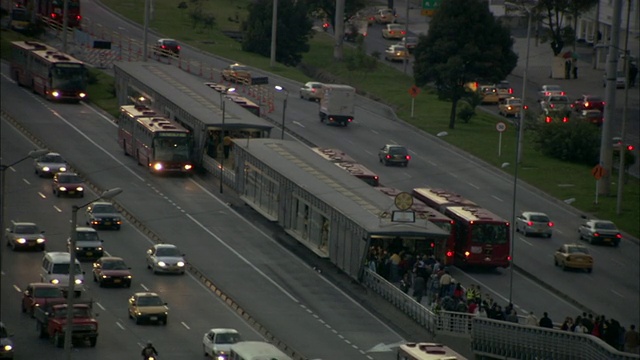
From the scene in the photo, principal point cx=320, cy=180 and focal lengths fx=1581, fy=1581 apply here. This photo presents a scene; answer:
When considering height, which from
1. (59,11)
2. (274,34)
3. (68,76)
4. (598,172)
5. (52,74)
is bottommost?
(598,172)

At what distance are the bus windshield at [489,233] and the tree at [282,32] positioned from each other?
65253mm

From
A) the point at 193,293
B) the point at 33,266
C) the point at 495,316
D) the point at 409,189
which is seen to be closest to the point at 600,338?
the point at 495,316

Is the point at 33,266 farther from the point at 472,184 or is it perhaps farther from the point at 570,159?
the point at 570,159

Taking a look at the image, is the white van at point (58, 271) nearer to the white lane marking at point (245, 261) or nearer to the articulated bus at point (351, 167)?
the white lane marking at point (245, 261)

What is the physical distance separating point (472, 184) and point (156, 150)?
60.0 ft

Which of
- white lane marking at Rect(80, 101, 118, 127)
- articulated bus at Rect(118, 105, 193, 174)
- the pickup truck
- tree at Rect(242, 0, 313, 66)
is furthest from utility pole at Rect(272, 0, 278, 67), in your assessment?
the pickup truck

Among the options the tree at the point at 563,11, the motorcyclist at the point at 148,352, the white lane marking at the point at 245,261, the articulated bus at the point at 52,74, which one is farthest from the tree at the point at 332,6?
the motorcyclist at the point at 148,352

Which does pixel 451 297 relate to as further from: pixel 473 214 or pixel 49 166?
pixel 49 166

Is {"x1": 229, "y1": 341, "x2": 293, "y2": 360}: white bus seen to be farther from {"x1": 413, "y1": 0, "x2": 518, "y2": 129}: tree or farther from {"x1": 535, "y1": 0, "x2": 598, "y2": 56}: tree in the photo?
{"x1": 535, "y1": 0, "x2": 598, "y2": 56}: tree

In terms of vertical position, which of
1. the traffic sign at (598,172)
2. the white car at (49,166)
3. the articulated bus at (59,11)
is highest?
the articulated bus at (59,11)

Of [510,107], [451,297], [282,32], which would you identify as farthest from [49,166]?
[282,32]

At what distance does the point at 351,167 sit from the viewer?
3182 inches

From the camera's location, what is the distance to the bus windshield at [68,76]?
10069cm

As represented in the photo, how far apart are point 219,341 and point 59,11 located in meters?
77.6
